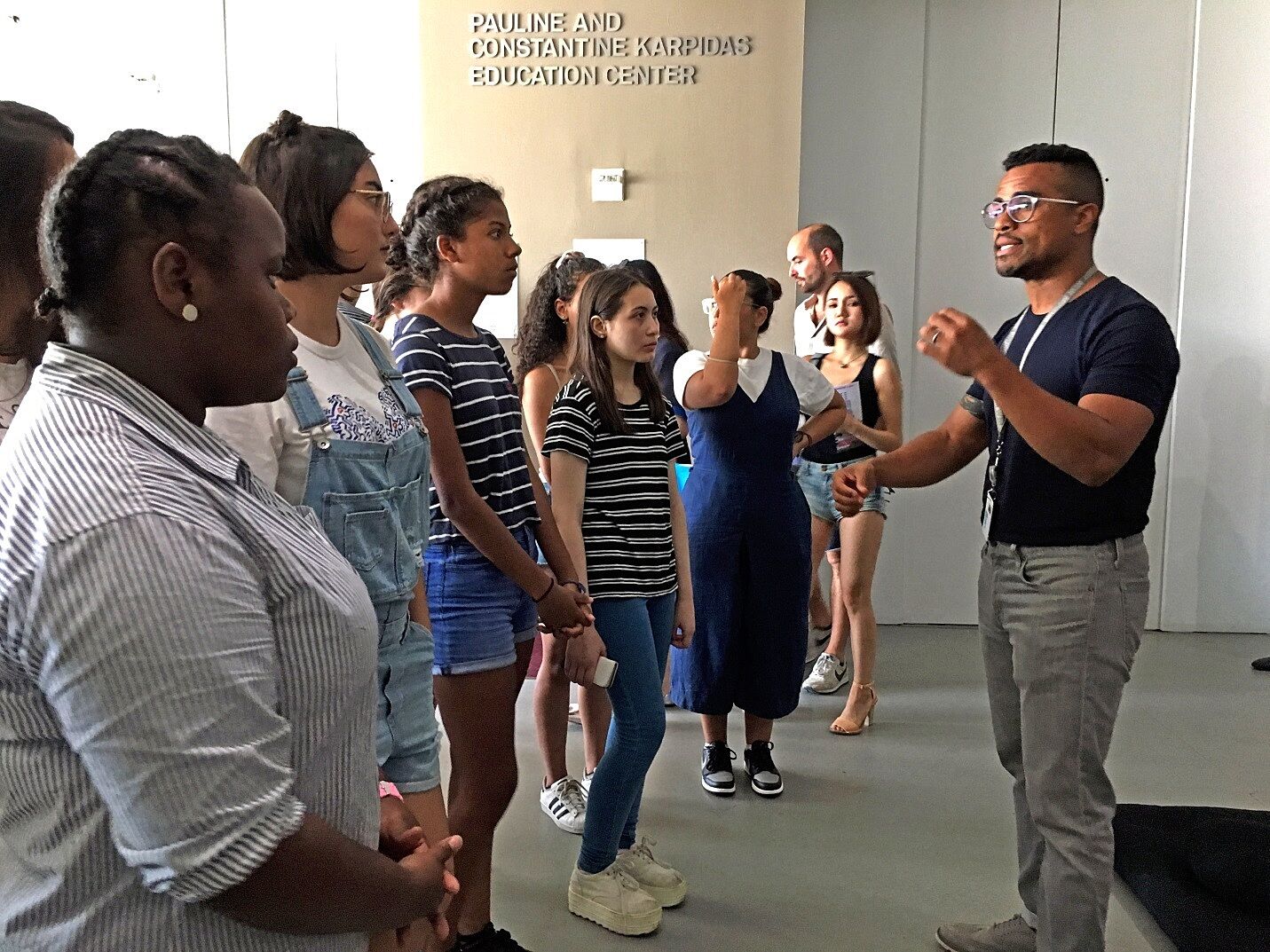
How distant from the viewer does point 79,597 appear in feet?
2.41

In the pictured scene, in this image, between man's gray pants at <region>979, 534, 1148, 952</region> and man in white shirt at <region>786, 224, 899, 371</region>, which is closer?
man's gray pants at <region>979, 534, 1148, 952</region>

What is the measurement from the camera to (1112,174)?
16.6 feet

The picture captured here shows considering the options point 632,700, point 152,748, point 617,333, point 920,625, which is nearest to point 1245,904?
point 632,700

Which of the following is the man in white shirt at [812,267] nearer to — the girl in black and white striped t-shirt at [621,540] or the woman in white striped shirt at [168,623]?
the girl in black and white striped t-shirt at [621,540]

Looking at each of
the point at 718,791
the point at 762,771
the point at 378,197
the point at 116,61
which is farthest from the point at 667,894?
the point at 116,61

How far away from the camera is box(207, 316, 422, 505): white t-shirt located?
1350 mm

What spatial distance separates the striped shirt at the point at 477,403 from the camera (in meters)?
1.96

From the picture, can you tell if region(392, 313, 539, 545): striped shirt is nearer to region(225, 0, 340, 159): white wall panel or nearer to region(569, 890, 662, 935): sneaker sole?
region(569, 890, 662, 935): sneaker sole

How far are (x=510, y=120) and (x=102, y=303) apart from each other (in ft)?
13.9

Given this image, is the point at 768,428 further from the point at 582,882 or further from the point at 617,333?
the point at 582,882

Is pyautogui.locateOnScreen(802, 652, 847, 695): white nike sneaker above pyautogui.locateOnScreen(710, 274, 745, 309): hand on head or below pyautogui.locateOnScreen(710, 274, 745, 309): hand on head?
below

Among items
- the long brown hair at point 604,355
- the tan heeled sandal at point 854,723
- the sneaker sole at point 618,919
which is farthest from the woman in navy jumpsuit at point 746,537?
the sneaker sole at point 618,919

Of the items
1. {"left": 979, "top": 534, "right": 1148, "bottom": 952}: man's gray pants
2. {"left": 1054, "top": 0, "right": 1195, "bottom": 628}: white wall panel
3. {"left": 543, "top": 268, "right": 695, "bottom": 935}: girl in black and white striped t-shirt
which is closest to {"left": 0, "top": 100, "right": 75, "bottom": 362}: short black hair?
{"left": 543, "top": 268, "right": 695, "bottom": 935}: girl in black and white striped t-shirt

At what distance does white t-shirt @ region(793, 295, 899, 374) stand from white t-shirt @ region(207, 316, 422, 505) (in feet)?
8.95
